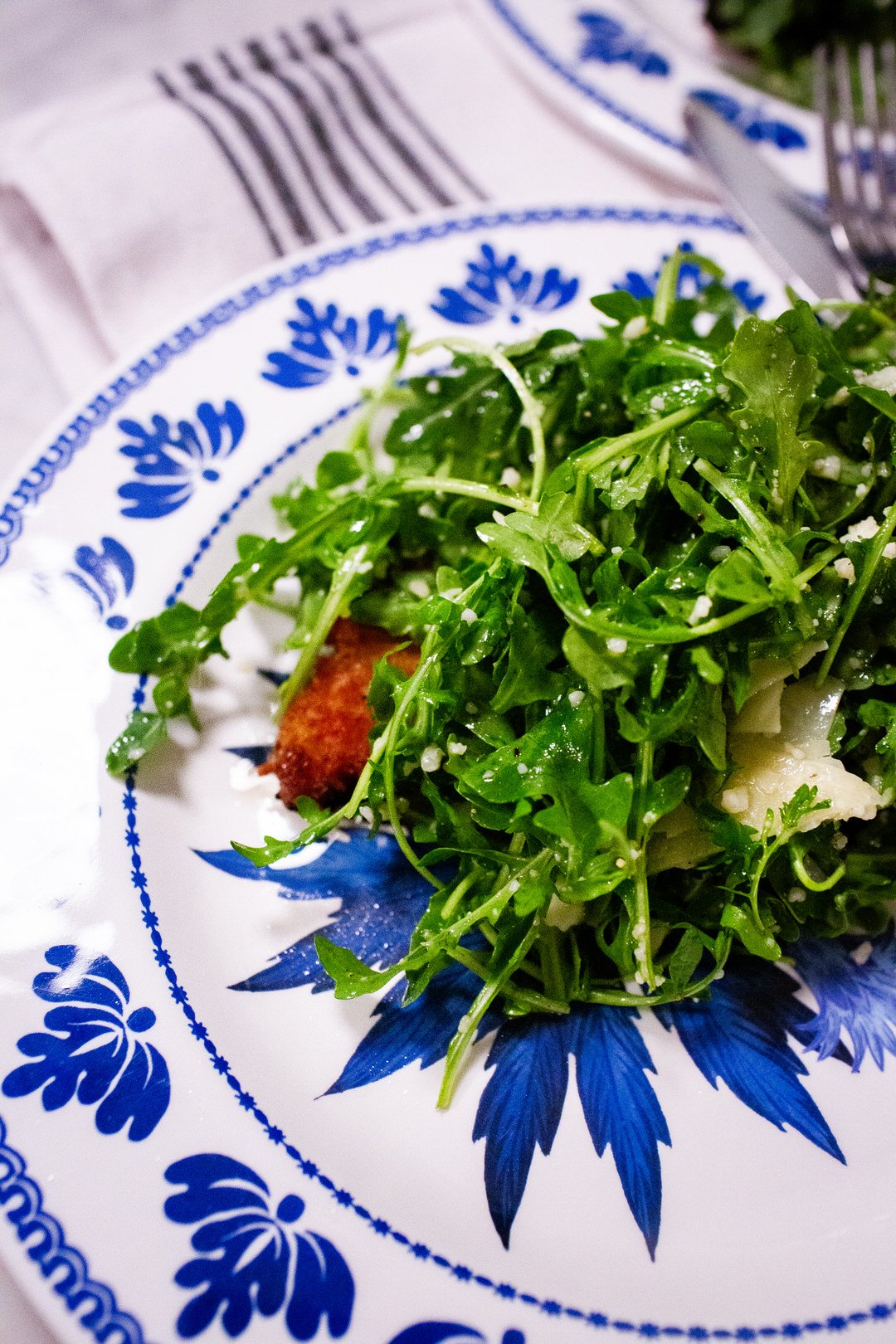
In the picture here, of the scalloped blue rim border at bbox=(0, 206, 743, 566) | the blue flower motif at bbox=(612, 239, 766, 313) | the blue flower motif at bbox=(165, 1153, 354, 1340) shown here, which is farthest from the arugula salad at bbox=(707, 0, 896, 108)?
the blue flower motif at bbox=(165, 1153, 354, 1340)

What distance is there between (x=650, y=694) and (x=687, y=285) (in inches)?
52.0

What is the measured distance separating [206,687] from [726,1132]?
41.3 inches

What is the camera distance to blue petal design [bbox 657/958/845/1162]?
149 cm

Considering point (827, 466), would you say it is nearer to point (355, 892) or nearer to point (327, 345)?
point (355, 892)

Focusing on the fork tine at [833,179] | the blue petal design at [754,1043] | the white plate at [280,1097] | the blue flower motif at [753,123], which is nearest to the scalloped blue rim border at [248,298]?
the white plate at [280,1097]

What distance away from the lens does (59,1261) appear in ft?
3.89

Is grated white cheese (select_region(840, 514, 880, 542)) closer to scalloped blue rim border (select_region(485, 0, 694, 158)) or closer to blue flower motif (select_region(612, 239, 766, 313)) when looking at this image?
blue flower motif (select_region(612, 239, 766, 313))

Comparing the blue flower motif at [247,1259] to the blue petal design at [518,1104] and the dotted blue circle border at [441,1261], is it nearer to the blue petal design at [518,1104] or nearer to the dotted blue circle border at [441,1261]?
the dotted blue circle border at [441,1261]

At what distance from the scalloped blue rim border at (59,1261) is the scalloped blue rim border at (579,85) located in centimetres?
268

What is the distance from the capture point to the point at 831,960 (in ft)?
5.45

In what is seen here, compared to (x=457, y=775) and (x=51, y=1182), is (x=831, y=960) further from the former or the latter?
(x=51, y=1182)

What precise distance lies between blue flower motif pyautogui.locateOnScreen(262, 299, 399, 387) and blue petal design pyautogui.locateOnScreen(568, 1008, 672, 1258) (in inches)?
52.8

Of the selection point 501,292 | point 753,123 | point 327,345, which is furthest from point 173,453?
point 753,123

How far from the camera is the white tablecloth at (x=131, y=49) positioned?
2.98m
